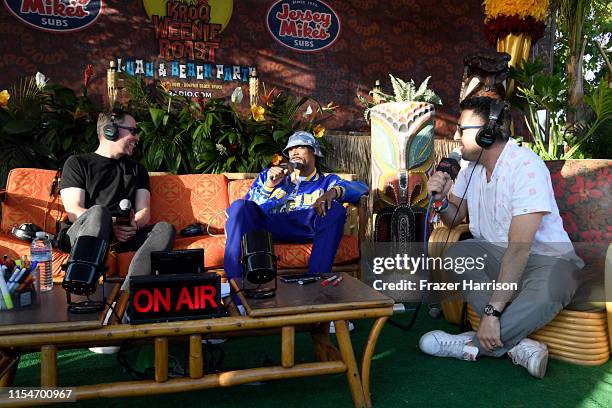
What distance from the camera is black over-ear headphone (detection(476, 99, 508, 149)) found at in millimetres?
2115

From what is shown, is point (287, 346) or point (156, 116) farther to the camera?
point (156, 116)

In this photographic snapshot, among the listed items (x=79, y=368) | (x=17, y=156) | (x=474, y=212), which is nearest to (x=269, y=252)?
(x=79, y=368)

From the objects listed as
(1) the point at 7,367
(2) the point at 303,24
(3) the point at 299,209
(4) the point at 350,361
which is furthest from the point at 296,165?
(2) the point at 303,24

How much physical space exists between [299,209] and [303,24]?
373 cm

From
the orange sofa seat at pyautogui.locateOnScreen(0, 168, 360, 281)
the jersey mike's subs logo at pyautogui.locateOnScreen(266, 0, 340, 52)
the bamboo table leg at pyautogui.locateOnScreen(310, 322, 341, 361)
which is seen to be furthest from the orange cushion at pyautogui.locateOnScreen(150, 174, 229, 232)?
the jersey mike's subs logo at pyautogui.locateOnScreen(266, 0, 340, 52)

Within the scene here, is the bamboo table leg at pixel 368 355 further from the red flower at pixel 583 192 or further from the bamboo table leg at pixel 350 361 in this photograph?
the red flower at pixel 583 192

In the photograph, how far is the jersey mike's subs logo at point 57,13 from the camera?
4945mm

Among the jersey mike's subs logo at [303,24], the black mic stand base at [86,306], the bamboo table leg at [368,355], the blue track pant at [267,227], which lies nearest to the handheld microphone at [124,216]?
the blue track pant at [267,227]

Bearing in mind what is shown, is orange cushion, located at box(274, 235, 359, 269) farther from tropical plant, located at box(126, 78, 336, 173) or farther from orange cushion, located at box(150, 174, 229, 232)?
tropical plant, located at box(126, 78, 336, 173)

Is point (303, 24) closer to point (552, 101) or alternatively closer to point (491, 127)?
point (552, 101)

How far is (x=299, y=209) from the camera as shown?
296 centimetres

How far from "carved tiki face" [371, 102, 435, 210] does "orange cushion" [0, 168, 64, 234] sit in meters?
2.15

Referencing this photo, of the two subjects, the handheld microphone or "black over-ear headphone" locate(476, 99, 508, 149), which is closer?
"black over-ear headphone" locate(476, 99, 508, 149)

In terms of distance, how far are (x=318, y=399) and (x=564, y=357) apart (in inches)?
44.4
